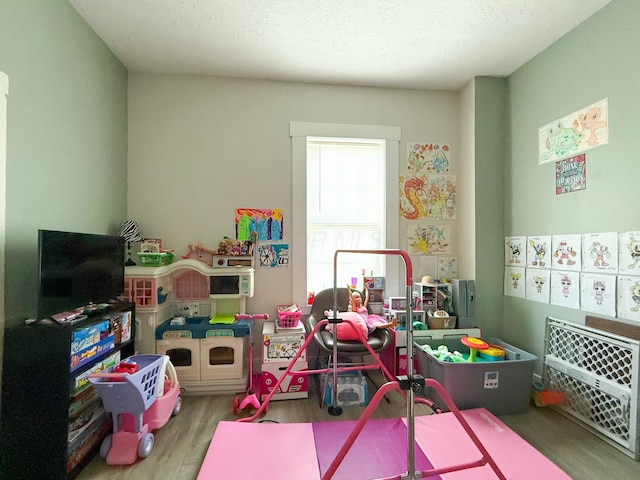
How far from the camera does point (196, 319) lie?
2.56 metres

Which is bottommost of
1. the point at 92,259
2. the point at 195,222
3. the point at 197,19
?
the point at 92,259

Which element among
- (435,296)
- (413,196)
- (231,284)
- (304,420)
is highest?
(413,196)

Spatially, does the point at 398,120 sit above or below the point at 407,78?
below

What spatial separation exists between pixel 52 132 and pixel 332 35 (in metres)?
1.94

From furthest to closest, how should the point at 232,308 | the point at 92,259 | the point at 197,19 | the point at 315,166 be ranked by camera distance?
the point at 315,166 < the point at 232,308 < the point at 197,19 < the point at 92,259

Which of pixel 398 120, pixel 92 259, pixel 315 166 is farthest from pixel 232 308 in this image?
pixel 398 120

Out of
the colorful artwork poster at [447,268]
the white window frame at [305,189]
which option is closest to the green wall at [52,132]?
the white window frame at [305,189]

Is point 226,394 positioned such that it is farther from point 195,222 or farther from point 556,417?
point 556,417

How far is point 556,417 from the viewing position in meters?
2.07

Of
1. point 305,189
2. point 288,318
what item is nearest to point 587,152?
point 305,189

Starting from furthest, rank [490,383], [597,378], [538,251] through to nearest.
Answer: [538,251]
[490,383]
[597,378]

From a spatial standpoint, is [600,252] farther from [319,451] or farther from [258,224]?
[258,224]

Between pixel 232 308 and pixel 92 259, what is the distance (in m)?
1.13

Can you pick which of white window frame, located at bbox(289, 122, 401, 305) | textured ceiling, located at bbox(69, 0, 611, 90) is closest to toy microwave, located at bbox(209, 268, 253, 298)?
white window frame, located at bbox(289, 122, 401, 305)
